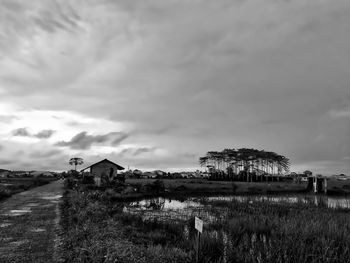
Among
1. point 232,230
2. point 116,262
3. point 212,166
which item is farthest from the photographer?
point 212,166

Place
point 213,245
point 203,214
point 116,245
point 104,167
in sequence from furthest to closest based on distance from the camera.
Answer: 1. point 104,167
2. point 203,214
3. point 213,245
4. point 116,245

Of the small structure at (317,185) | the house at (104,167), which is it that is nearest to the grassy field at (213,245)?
the small structure at (317,185)

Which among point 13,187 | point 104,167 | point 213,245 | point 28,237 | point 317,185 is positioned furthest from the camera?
point 104,167

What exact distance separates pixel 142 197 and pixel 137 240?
2386cm

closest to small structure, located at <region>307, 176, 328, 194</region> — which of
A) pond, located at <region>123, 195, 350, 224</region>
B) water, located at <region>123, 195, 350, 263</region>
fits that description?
pond, located at <region>123, 195, 350, 224</region>

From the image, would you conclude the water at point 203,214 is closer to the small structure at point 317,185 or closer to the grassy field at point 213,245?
the grassy field at point 213,245

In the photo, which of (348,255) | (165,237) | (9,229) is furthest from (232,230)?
(9,229)

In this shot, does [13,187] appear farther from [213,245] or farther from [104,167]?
[213,245]

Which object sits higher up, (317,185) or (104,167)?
(104,167)

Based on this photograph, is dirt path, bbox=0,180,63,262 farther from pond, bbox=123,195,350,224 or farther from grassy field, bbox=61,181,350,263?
pond, bbox=123,195,350,224

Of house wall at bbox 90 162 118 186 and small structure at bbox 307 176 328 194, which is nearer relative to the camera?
small structure at bbox 307 176 328 194

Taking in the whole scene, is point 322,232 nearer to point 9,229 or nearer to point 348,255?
point 348,255

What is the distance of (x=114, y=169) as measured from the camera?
59.0 m

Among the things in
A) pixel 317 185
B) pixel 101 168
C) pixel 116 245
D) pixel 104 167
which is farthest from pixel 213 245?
pixel 101 168
